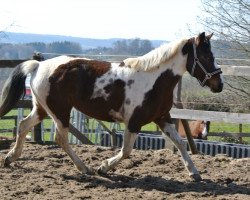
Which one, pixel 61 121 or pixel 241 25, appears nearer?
pixel 61 121

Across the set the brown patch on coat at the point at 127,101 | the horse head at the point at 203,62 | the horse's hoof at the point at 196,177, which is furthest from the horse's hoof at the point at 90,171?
the horse head at the point at 203,62

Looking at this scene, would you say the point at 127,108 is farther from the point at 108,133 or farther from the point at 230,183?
the point at 108,133

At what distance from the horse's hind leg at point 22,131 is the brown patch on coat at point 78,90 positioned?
1.54 ft

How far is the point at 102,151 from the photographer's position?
8461mm

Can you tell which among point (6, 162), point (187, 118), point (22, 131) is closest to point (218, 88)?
point (187, 118)

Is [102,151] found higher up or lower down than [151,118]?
lower down

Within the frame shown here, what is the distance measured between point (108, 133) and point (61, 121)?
4.15m

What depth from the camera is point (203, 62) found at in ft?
21.2

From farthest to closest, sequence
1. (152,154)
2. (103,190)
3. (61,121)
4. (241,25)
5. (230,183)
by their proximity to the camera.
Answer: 1. (241,25)
2. (152,154)
3. (61,121)
4. (230,183)
5. (103,190)

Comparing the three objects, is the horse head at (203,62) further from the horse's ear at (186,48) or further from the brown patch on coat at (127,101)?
the brown patch on coat at (127,101)

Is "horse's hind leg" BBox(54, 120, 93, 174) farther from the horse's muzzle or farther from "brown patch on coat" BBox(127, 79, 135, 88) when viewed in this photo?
the horse's muzzle

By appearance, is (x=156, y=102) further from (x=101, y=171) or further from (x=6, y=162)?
(x=6, y=162)

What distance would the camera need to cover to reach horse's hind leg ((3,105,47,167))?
714cm

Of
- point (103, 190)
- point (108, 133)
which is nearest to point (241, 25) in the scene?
point (108, 133)
